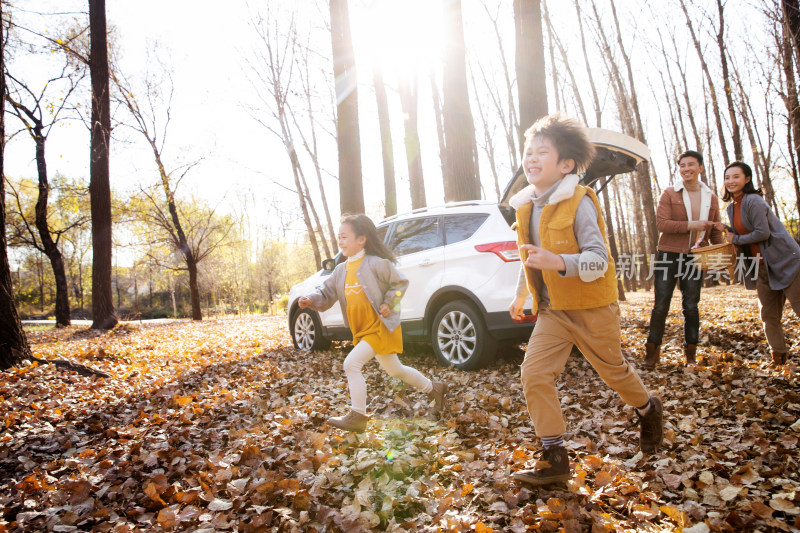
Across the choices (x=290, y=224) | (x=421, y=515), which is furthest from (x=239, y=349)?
(x=290, y=224)

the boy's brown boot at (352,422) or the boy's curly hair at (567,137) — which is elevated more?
the boy's curly hair at (567,137)

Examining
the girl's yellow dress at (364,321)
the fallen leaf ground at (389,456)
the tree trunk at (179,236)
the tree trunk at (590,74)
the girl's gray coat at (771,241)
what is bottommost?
the fallen leaf ground at (389,456)

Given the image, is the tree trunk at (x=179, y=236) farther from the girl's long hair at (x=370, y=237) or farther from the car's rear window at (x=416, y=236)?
the girl's long hair at (x=370, y=237)

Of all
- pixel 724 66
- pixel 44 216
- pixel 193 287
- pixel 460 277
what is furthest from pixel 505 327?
pixel 44 216

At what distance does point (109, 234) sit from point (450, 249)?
1002 centimetres

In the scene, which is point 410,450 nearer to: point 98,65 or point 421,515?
point 421,515

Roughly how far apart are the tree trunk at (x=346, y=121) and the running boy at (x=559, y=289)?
5.53 metres

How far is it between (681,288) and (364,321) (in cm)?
361

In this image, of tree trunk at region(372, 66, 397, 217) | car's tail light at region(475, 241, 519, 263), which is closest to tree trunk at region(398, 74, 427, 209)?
tree trunk at region(372, 66, 397, 217)

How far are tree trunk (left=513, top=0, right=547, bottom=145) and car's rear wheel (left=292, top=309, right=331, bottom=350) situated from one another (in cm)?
448

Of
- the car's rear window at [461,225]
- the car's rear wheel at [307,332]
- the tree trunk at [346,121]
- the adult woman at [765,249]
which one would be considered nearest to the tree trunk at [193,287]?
the car's rear wheel at [307,332]

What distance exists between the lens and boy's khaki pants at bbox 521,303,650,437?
8.71 ft

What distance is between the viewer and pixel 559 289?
2.66 metres

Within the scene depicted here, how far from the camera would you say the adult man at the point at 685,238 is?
504 centimetres
